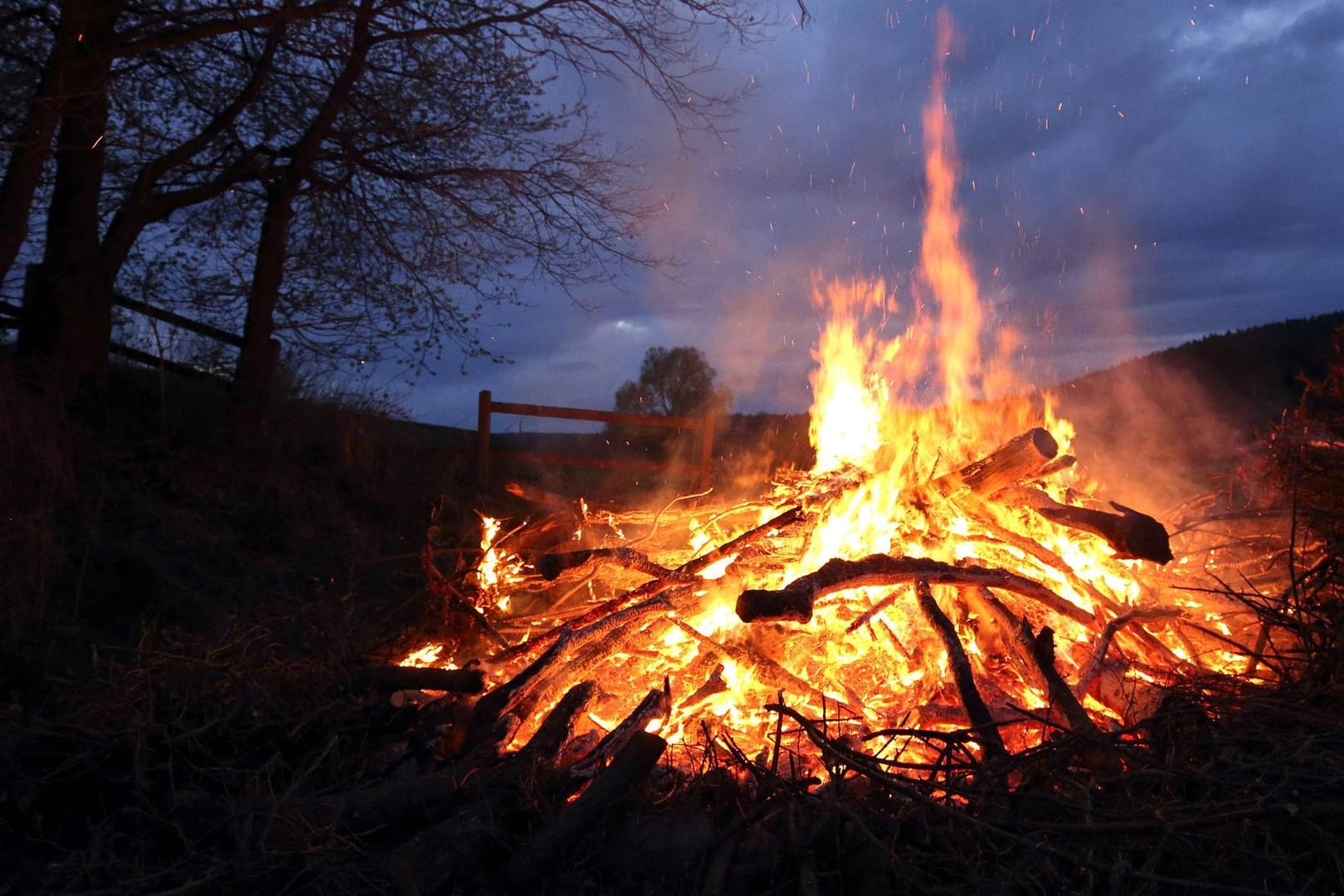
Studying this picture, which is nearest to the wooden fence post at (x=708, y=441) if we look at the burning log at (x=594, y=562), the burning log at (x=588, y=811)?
the burning log at (x=594, y=562)

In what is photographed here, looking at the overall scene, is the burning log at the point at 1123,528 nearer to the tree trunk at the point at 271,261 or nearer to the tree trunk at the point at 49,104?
the tree trunk at the point at 49,104

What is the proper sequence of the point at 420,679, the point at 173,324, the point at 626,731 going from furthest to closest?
the point at 173,324 → the point at 420,679 → the point at 626,731

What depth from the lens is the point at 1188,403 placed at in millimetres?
20594

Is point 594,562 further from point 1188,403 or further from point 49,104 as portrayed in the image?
point 1188,403

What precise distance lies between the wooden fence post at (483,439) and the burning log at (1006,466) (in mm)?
7794

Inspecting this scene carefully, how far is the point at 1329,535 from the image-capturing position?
399 centimetres

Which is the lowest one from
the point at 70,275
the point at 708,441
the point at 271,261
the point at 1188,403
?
the point at 708,441

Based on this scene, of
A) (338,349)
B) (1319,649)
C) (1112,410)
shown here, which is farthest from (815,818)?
(1112,410)

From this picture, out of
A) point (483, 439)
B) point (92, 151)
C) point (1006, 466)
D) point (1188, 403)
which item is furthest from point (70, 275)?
point (1188, 403)

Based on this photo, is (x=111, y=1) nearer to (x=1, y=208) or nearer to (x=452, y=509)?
(x=1, y=208)

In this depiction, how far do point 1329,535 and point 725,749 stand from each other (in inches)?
110

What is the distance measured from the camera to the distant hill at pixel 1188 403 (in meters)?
9.12

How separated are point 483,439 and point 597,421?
1469mm

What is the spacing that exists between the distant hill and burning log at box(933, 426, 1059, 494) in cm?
198
